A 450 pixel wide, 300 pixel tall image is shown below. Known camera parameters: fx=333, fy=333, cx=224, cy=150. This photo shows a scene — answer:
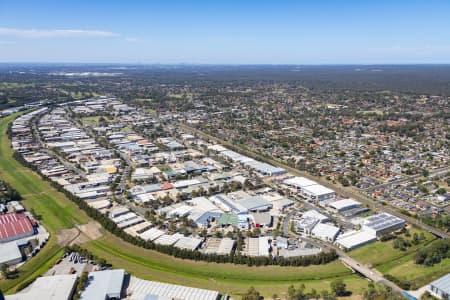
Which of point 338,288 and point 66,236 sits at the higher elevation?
point 338,288

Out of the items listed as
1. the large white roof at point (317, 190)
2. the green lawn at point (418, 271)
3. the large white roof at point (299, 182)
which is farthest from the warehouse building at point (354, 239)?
the large white roof at point (299, 182)

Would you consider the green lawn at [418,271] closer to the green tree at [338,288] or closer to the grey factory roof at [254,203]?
the green tree at [338,288]

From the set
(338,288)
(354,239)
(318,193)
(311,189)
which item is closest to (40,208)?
(311,189)

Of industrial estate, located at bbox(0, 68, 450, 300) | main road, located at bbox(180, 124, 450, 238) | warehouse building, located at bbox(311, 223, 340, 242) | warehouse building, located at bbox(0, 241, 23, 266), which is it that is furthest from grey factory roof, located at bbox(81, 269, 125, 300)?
main road, located at bbox(180, 124, 450, 238)

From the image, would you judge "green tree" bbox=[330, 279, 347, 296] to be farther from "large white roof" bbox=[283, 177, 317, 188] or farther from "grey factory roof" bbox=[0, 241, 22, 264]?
"grey factory roof" bbox=[0, 241, 22, 264]

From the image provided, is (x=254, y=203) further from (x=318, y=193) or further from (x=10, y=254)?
(x=10, y=254)

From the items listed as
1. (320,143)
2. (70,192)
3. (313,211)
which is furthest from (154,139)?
(313,211)
